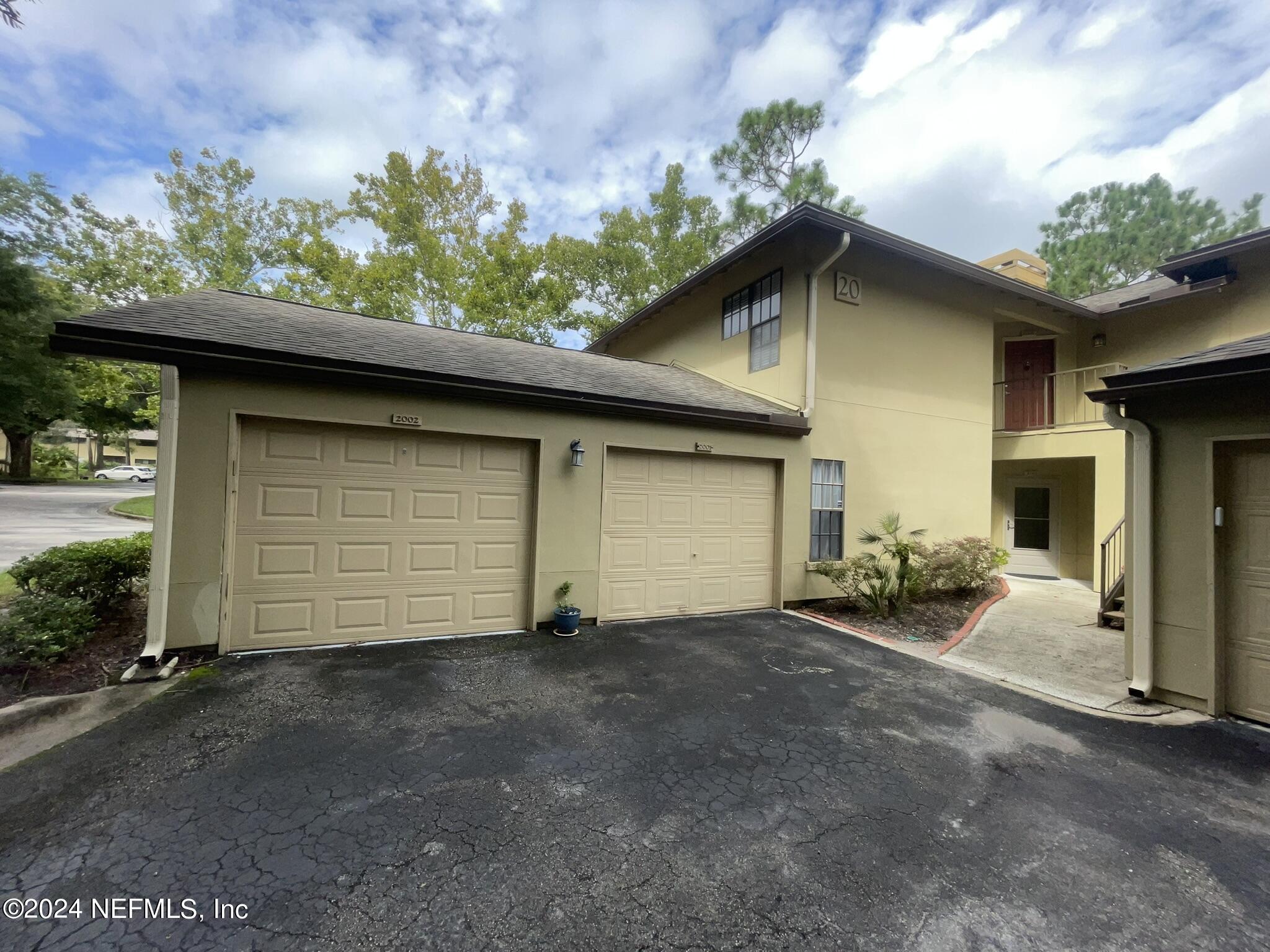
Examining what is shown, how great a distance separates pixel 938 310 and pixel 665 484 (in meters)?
6.67

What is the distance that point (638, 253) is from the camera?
63.5 ft

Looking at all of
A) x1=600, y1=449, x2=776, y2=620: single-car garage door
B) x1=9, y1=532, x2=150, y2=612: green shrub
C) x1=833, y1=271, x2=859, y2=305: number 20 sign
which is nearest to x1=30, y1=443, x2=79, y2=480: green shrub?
x1=9, y1=532, x2=150, y2=612: green shrub

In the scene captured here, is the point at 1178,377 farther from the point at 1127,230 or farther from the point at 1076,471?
the point at 1127,230

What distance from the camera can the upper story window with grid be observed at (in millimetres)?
8477

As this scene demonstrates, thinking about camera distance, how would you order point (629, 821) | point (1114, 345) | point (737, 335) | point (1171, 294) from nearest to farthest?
point (629, 821) → point (1171, 294) → point (737, 335) → point (1114, 345)

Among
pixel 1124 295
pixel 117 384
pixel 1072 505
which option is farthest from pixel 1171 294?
pixel 117 384

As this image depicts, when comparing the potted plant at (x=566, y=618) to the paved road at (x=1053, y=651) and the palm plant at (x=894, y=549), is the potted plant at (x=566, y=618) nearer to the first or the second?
the paved road at (x=1053, y=651)

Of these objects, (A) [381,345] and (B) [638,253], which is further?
(B) [638,253]

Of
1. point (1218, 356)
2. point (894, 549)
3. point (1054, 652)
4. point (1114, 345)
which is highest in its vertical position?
point (1114, 345)

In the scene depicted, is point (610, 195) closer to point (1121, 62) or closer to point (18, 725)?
point (1121, 62)

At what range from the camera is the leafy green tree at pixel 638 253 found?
62.7ft

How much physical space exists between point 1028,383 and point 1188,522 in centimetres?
869

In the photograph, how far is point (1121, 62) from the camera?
8.70m

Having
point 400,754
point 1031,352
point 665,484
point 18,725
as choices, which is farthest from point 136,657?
point 1031,352
